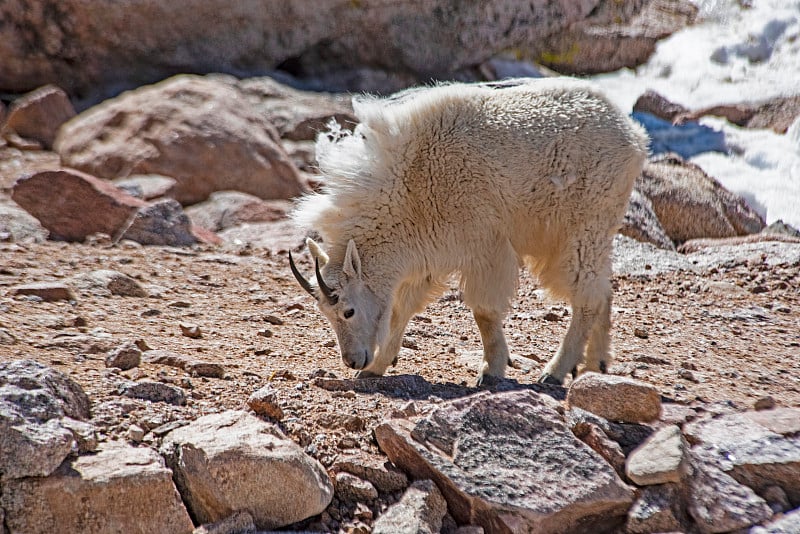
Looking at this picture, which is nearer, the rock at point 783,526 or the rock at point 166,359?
the rock at point 783,526

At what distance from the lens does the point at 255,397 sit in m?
5.09

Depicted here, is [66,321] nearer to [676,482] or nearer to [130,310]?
[130,310]

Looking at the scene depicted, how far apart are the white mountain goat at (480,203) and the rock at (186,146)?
6.16m

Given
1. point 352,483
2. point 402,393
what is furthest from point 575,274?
point 352,483

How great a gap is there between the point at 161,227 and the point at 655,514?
23.3 ft

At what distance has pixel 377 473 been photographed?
4801mm

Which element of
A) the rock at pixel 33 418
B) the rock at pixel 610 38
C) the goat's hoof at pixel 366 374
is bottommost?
the goat's hoof at pixel 366 374

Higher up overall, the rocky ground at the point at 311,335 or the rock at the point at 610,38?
the rock at the point at 610,38

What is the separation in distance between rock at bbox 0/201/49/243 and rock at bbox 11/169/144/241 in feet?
0.30

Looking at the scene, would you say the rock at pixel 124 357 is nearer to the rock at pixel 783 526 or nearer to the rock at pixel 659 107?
the rock at pixel 783 526

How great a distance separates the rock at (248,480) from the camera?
447 centimetres

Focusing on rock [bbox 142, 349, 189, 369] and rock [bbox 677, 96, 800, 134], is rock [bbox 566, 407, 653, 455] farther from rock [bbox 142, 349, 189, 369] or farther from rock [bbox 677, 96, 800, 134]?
rock [bbox 677, 96, 800, 134]

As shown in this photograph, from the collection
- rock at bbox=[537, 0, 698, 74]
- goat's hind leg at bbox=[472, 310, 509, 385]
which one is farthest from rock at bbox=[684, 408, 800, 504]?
rock at bbox=[537, 0, 698, 74]

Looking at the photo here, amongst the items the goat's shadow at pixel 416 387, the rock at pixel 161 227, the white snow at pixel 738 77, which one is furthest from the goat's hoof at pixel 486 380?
the white snow at pixel 738 77
